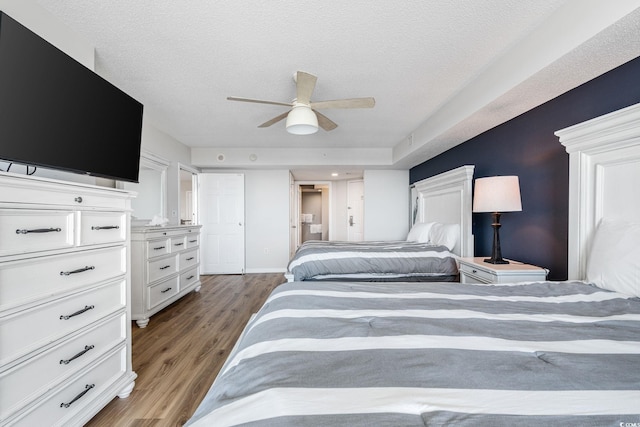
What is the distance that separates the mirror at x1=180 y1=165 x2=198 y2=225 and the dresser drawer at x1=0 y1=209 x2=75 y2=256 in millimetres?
3675

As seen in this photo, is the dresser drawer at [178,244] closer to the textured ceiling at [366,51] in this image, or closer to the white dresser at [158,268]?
the white dresser at [158,268]

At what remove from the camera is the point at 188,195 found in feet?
16.8

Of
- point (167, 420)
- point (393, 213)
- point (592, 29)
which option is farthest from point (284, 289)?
point (393, 213)

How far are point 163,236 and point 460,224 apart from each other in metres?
3.59

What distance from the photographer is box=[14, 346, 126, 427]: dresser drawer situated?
1.21 metres

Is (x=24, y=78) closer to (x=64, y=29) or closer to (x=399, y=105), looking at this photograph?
(x=64, y=29)

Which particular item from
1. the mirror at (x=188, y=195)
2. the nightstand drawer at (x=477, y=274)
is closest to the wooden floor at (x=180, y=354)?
the mirror at (x=188, y=195)

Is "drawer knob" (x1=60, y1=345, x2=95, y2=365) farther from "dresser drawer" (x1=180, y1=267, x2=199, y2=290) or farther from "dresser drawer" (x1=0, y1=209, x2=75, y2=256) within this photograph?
"dresser drawer" (x1=180, y1=267, x2=199, y2=290)

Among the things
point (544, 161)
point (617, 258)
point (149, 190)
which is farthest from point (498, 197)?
point (149, 190)

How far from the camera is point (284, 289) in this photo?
59.1 inches

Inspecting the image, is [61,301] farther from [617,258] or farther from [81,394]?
[617,258]

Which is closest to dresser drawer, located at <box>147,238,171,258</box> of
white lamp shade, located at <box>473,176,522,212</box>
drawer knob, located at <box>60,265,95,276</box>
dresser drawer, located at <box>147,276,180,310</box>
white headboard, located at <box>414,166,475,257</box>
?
dresser drawer, located at <box>147,276,180,310</box>

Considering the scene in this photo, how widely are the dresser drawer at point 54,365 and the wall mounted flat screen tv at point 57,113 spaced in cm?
89

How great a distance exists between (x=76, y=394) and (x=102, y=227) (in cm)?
87
